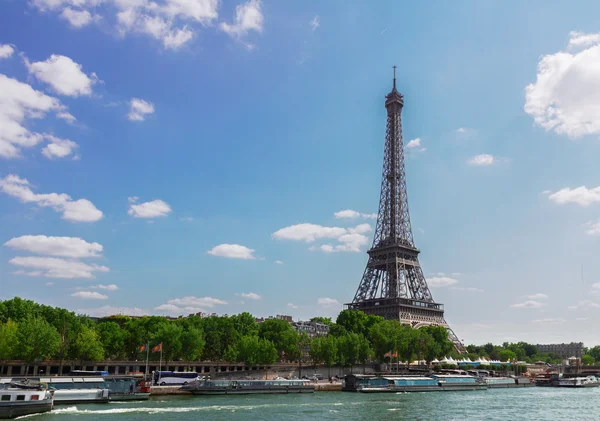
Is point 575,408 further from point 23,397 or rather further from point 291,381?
point 23,397

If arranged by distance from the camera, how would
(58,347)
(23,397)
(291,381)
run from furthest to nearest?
(58,347) < (291,381) < (23,397)

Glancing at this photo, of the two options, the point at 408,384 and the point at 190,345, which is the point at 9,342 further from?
the point at 408,384

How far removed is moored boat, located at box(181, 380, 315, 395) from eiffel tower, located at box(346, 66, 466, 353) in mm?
68013

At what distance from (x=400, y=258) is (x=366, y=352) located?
152ft

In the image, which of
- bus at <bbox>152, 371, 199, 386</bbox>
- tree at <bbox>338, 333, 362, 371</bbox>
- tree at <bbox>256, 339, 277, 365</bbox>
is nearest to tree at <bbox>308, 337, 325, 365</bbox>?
tree at <bbox>338, 333, 362, 371</bbox>

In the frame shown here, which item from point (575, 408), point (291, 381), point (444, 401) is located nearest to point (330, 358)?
point (291, 381)

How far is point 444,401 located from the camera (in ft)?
234

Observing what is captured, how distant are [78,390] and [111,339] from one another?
44.0m

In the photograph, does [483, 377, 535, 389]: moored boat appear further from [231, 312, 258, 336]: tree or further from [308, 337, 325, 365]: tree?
[231, 312, 258, 336]: tree

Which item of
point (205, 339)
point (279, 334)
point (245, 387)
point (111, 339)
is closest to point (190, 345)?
point (111, 339)

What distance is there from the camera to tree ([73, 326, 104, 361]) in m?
87.3

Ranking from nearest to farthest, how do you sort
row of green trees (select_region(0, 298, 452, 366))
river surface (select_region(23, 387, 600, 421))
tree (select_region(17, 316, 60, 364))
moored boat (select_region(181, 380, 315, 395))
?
river surface (select_region(23, 387, 600, 421)), moored boat (select_region(181, 380, 315, 395)), tree (select_region(17, 316, 60, 364)), row of green trees (select_region(0, 298, 452, 366))

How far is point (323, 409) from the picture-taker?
5688 cm

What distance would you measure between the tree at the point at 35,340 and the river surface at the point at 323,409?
2471 centimetres
